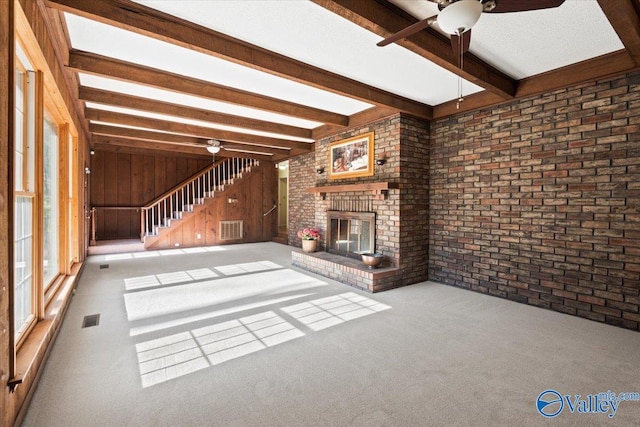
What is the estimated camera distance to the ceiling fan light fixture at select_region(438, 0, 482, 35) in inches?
70.4

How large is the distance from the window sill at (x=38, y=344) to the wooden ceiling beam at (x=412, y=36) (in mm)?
3013

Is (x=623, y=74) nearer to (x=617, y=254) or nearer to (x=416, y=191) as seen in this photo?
(x=617, y=254)

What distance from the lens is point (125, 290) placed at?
14.3 feet

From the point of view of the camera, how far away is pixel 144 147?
7664 millimetres

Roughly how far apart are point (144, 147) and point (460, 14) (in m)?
7.93

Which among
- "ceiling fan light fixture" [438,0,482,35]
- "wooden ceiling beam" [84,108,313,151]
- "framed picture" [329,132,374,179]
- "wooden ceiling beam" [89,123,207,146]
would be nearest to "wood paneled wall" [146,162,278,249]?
"wooden ceiling beam" [89,123,207,146]

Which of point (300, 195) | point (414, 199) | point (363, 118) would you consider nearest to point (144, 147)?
point (300, 195)

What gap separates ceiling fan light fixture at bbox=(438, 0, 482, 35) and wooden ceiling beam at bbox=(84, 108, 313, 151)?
5456 mm

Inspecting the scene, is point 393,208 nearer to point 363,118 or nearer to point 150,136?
point 363,118

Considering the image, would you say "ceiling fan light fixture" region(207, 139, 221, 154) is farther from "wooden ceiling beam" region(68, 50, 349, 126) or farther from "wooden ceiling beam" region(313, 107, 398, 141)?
"wooden ceiling beam" region(68, 50, 349, 126)

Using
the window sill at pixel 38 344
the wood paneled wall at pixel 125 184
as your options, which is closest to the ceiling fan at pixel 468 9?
the window sill at pixel 38 344

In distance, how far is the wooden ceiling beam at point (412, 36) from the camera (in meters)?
2.22

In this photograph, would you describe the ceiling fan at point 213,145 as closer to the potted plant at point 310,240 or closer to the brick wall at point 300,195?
the brick wall at point 300,195

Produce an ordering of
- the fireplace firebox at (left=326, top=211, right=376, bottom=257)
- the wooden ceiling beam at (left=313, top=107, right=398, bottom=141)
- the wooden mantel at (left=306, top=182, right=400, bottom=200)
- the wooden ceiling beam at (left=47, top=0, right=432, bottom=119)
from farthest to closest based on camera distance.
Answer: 1. the fireplace firebox at (left=326, top=211, right=376, bottom=257)
2. the wooden ceiling beam at (left=313, top=107, right=398, bottom=141)
3. the wooden mantel at (left=306, top=182, right=400, bottom=200)
4. the wooden ceiling beam at (left=47, top=0, right=432, bottom=119)
